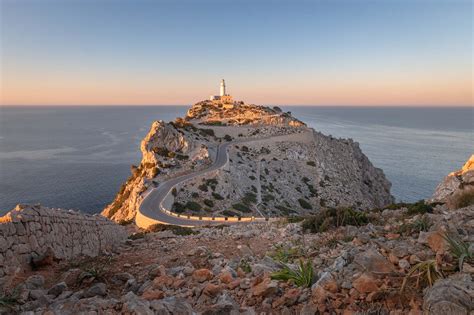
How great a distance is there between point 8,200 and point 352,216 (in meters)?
57.6

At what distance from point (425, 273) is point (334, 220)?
793cm

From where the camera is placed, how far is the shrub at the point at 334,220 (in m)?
12.3

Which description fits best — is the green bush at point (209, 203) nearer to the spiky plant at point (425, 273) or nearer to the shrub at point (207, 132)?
the spiky plant at point (425, 273)

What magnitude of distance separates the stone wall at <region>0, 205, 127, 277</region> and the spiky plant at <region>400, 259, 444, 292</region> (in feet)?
25.0

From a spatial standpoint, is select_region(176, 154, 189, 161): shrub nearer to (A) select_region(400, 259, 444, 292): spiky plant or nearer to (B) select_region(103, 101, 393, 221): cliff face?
(B) select_region(103, 101, 393, 221): cliff face

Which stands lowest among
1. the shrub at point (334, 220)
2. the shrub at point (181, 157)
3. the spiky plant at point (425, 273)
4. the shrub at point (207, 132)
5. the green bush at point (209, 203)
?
the green bush at point (209, 203)

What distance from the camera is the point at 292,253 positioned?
27.4 feet

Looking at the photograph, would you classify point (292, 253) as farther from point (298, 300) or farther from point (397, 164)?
point (397, 164)

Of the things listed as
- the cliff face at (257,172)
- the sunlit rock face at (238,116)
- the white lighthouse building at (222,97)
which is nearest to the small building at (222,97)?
the white lighthouse building at (222,97)

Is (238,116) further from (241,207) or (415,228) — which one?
(415,228)

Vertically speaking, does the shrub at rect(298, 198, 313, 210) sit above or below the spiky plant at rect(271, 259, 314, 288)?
below

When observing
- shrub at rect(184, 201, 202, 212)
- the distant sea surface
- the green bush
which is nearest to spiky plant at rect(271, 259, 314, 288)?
shrub at rect(184, 201, 202, 212)

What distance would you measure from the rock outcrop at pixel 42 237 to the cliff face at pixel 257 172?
24.4 meters

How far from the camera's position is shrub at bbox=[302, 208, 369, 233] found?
1234cm
